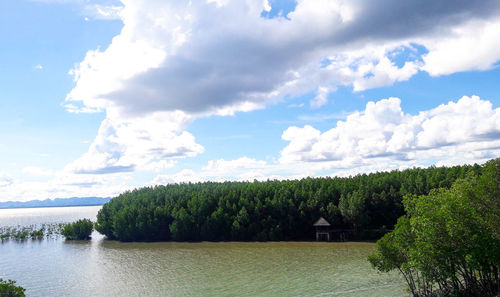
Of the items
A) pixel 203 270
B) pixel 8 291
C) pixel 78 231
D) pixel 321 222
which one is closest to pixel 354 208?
pixel 321 222

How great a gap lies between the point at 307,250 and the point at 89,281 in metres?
35.0

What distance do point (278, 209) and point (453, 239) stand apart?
59.6 metres

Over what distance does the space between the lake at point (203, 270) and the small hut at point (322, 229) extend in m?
3.98

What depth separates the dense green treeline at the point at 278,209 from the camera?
75.2m

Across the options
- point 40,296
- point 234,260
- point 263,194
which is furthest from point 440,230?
point 263,194

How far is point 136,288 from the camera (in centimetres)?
3950

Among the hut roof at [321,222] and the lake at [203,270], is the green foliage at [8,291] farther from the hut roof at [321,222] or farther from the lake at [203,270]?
the hut roof at [321,222]

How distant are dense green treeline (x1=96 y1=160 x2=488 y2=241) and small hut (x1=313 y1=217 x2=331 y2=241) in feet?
8.14

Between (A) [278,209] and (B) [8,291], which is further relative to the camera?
(A) [278,209]

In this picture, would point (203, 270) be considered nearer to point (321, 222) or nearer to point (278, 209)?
point (321, 222)

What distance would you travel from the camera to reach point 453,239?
21672 millimetres

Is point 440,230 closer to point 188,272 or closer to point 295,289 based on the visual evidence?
point 295,289

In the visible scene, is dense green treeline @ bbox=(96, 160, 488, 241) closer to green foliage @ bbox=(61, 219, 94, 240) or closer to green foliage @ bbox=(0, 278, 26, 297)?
green foliage @ bbox=(61, 219, 94, 240)

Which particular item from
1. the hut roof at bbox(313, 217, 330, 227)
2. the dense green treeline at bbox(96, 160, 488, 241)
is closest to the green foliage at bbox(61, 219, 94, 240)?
the dense green treeline at bbox(96, 160, 488, 241)
